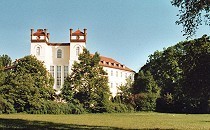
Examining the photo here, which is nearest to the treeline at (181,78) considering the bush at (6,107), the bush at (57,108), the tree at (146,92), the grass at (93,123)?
the tree at (146,92)

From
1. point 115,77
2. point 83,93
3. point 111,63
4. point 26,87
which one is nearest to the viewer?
point 26,87

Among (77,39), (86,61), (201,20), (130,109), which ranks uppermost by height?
(77,39)

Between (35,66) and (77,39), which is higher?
(77,39)

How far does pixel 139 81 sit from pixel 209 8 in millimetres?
60167

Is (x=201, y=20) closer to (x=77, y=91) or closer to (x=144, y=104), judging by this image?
(x=77, y=91)

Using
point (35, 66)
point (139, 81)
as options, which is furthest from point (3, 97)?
point (139, 81)

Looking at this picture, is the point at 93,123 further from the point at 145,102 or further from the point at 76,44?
the point at 76,44

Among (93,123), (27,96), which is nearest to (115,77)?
(27,96)

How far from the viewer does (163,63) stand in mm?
79875

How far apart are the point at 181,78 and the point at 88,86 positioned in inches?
1375

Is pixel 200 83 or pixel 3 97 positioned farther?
pixel 3 97

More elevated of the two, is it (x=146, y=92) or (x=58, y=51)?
(x=58, y=51)

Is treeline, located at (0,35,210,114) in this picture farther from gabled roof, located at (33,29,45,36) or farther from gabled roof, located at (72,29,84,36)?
gabled roof, located at (72,29,84,36)

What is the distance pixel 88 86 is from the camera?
193 feet
